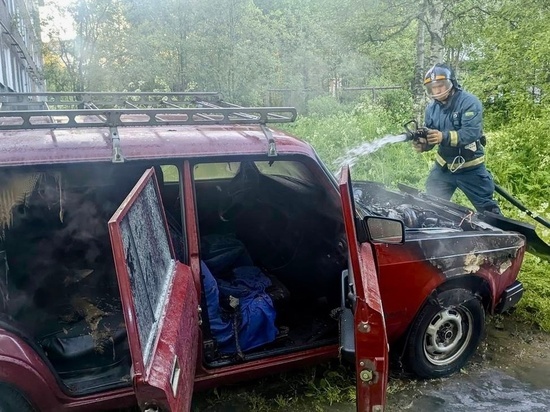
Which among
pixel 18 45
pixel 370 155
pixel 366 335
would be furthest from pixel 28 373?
pixel 18 45

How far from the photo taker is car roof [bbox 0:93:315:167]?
2.29 m

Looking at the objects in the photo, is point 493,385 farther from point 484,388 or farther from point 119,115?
point 119,115

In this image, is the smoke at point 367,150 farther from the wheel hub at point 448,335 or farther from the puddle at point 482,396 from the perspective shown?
the puddle at point 482,396

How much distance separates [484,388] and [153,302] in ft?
8.17

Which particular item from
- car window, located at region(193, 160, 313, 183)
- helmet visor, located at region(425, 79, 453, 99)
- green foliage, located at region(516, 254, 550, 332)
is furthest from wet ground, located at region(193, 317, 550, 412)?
helmet visor, located at region(425, 79, 453, 99)

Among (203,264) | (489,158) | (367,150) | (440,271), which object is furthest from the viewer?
(489,158)

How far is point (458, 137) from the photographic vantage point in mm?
4707

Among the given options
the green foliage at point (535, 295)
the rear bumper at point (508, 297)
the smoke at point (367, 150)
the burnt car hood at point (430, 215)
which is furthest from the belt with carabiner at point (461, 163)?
the rear bumper at point (508, 297)

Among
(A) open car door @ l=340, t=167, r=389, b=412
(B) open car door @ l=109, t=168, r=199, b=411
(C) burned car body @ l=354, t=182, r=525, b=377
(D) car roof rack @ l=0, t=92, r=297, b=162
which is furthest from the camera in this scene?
(C) burned car body @ l=354, t=182, r=525, b=377

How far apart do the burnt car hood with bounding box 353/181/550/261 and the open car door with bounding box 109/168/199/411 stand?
4.35ft

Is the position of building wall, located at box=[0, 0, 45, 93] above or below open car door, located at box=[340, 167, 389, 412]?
above

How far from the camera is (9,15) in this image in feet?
61.0

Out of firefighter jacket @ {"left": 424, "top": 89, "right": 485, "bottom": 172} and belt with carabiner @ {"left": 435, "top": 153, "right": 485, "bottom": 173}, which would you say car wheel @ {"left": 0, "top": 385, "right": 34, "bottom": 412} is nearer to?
firefighter jacket @ {"left": 424, "top": 89, "right": 485, "bottom": 172}

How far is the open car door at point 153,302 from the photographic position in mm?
1568
